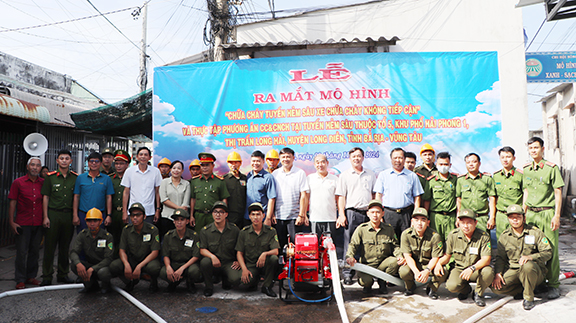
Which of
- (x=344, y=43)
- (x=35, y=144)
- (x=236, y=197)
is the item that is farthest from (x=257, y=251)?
(x=35, y=144)

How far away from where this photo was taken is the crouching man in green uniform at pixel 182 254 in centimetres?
426

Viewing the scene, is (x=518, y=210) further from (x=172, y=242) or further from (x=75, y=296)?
(x=75, y=296)

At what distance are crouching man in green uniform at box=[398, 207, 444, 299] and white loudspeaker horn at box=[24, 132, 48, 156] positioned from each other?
589cm

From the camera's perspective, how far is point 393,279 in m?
4.11

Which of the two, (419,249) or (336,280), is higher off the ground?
(419,249)

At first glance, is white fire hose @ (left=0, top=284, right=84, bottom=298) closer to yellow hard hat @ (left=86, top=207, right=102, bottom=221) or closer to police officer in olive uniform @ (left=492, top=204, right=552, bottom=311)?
yellow hard hat @ (left=86, top=207, right=102, bottom=221)

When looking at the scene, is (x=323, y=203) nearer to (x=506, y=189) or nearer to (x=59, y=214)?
(x=506, y=189)

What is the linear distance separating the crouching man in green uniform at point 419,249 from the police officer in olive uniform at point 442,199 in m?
0.51

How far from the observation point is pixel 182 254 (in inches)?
174

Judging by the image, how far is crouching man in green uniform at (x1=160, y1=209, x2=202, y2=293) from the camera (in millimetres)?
4262

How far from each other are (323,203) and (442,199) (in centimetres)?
148

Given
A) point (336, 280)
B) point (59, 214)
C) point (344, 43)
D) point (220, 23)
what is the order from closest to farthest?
point (336, 280) → point (59, 214) → point (344, 43) → point (220, 23)

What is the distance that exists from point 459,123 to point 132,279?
4.87 metres

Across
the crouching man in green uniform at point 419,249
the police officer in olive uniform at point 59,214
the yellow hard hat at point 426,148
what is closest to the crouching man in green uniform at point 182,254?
the police officer in olive uniform at point 59,214
